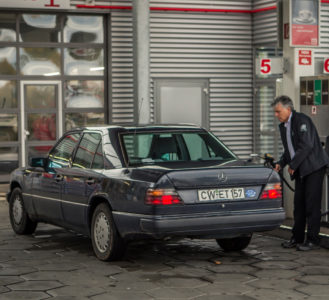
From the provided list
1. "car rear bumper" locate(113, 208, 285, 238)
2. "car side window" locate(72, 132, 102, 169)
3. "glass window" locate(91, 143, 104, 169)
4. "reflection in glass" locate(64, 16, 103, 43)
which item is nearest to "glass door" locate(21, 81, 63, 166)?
"reflection in glass" locate(64, 16, 103, 43)

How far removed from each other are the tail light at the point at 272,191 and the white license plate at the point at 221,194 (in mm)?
259

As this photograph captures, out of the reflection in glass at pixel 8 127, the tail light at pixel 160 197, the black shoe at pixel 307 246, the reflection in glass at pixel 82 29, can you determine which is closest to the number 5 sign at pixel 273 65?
the black shoe at pixel 307 246

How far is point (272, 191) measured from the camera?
7891 mm

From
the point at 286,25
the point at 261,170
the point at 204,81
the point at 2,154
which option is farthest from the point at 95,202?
the point at 204,81

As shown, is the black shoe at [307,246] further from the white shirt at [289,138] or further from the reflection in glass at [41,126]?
the reflection in glass at [41,126]

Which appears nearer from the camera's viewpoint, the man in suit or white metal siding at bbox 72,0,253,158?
the man in suit

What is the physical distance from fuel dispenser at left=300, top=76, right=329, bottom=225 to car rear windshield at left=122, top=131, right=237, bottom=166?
192cm

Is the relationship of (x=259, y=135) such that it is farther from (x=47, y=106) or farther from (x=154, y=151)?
(x=154, y=151)

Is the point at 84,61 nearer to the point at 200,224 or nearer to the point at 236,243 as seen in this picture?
the point at 236,243

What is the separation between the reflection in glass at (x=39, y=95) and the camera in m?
17.6

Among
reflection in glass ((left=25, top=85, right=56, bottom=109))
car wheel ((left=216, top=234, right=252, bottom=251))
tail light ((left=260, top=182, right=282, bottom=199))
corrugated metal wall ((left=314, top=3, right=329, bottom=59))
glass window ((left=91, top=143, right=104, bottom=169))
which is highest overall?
corrugated metal wall ((left=314, top=3, right=329, bottom=59))

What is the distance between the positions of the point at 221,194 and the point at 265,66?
4195mm

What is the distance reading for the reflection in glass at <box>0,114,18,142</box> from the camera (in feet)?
57.2

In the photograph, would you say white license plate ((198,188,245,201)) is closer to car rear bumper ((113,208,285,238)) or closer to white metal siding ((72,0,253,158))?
car rear bumper ((113,208,285,238))
